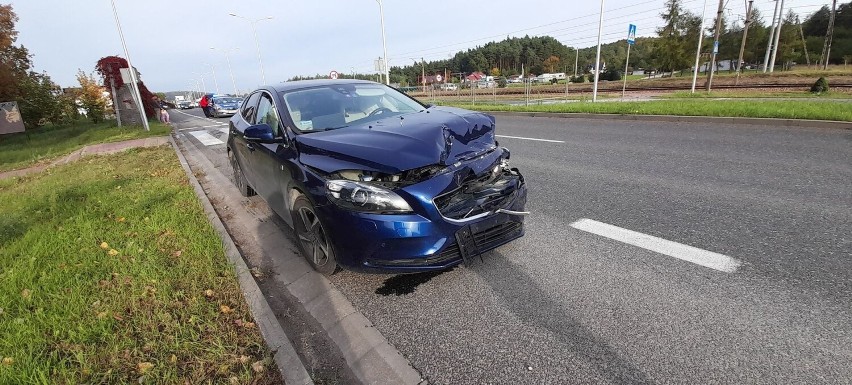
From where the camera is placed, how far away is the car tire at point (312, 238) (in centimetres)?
302

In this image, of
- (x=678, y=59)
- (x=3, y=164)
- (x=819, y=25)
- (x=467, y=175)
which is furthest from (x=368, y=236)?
(x=819, y=25)

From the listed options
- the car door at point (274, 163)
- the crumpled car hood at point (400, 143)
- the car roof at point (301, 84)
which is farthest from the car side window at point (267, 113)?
the crumpled car hood at point (400, 143)

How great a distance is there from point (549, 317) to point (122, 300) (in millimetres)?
3009

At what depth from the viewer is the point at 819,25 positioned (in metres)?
58.1

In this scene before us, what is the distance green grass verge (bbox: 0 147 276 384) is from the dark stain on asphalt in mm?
945

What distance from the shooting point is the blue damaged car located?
254 cm

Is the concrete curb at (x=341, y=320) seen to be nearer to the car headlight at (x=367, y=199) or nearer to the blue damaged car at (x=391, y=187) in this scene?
the blue damaged car at (x=391, y=187)

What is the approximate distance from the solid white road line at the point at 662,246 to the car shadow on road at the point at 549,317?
3.45 ft

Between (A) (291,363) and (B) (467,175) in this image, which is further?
(B) (467,175)

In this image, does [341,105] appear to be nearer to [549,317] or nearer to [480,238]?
[480,238]

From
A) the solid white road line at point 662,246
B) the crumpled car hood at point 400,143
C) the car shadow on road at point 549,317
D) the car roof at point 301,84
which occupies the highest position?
the car roof at point 301,84

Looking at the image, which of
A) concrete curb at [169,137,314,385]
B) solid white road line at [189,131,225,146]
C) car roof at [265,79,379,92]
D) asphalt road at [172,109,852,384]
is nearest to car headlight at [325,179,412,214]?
asphalt road at [172,109,852,384]

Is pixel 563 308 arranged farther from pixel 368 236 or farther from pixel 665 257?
pixel 368 236

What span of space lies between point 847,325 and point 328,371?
9.49 ft
